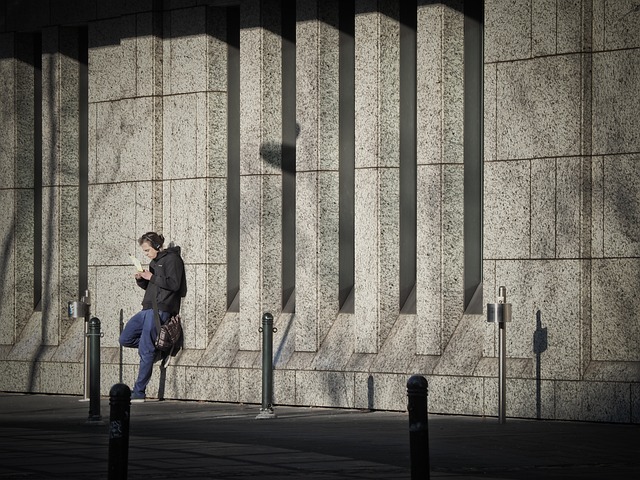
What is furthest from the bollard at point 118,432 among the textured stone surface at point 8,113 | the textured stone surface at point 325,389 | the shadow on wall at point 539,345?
the textured stone surface at point 8,113

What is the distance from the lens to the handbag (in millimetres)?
18797

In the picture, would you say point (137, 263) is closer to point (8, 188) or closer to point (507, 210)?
point (8, 188)

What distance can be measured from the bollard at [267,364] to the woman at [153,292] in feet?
9.63

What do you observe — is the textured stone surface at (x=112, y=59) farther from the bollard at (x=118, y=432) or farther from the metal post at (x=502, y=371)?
the bollard at (x=118, y=432)

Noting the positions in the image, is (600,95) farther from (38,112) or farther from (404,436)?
(38,112)

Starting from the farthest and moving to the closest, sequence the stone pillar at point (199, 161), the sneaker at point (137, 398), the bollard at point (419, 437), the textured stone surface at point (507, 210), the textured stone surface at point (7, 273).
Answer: the textured stone surface at point (7, 273) < the stone pillar at point (199, 161) < the sneaker at point (137, 398) < the textured stone surface at point (507, 210) < the bollard at point (419, 437)

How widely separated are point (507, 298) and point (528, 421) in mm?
1262

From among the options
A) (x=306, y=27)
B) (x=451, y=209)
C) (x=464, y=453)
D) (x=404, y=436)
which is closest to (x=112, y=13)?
(x=306, y=27)

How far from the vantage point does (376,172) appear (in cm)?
1745

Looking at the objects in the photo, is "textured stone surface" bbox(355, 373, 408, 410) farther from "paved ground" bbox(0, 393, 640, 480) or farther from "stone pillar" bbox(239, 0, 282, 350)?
"stone pillar" bbox(239, 0, 282, 350)

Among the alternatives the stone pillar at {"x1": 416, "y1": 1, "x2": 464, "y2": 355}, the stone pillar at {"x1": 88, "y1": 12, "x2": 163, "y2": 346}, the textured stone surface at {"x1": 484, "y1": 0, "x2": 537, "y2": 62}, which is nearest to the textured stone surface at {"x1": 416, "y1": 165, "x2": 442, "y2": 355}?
the stone pillar at {"x1": 416, "y1": 1, "x2": 464, "y2": 355}

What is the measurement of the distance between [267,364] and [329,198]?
2.81 meters

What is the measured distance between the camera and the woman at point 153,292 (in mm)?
18750

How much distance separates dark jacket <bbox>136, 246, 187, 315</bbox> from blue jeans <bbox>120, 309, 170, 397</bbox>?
12cm
